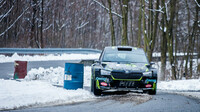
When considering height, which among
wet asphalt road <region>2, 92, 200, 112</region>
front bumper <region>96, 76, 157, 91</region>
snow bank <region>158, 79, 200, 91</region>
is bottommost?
snow bank <region>158, 79, 200, 91</region>

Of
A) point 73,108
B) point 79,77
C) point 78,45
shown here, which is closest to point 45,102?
point 73,108

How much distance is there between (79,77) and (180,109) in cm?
518

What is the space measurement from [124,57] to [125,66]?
40.9 inches

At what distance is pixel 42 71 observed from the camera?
17.5 meters

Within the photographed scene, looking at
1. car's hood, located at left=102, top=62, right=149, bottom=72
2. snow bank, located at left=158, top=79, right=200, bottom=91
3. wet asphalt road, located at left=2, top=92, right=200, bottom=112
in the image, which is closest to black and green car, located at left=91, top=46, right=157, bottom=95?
car's hood, located at left=102, top=62, right=149, bottom=72

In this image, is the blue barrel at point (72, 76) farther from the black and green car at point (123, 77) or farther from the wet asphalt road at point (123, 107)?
the wet asphalt road at point (123, 107)

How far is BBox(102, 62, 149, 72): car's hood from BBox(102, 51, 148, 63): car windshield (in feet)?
1.72

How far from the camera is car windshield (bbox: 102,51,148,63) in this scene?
1150 cm

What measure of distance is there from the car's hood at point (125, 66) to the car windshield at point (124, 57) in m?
0.52

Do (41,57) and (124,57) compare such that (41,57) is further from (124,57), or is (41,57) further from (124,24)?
A: (124,57)

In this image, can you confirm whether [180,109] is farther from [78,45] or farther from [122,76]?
[78,45]

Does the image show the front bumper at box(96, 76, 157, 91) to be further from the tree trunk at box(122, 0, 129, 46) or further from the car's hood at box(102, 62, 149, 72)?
the tree trunk at box(122, 0, 129, 46)

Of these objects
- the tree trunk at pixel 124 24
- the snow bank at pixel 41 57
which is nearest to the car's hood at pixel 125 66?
the tree trunk at pixel 124 24

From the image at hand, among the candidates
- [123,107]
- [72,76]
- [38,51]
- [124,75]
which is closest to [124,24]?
[38,51]
